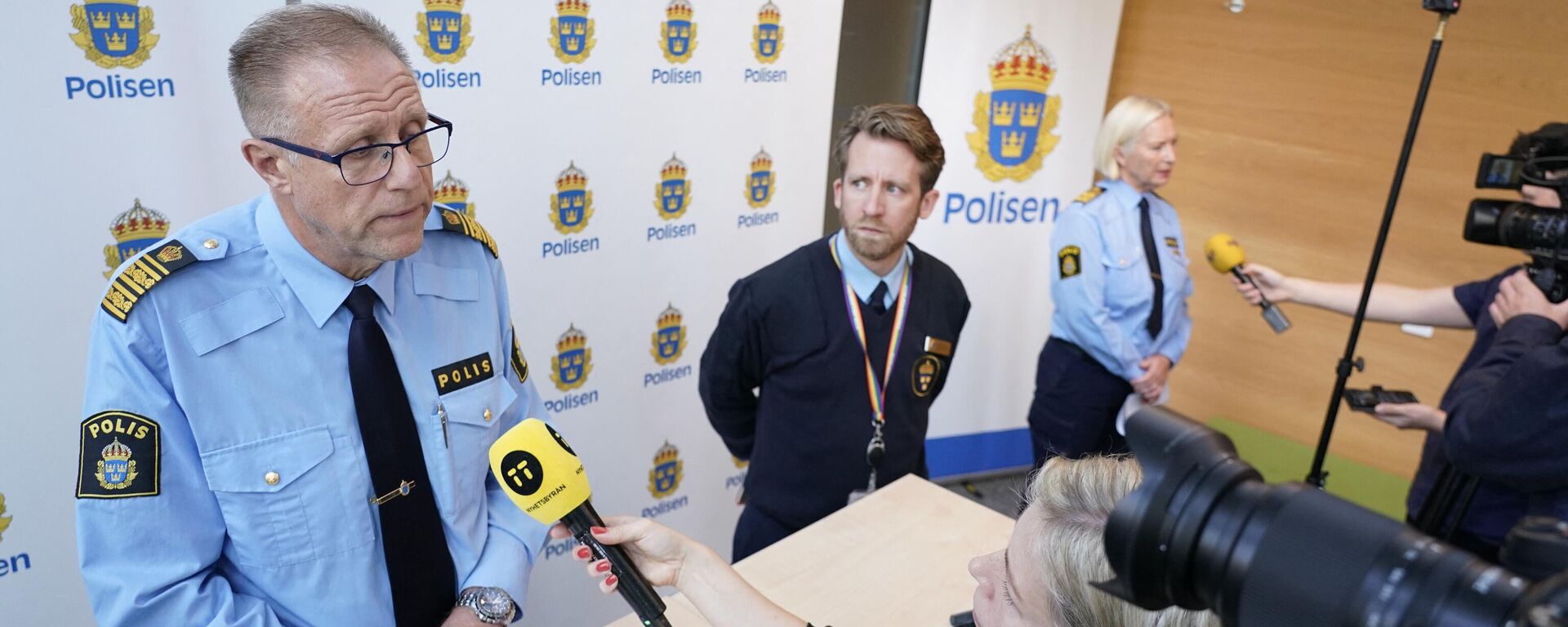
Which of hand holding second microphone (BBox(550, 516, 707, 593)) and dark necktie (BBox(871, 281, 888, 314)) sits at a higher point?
dark necktie (BBox(871, 281, 888, 314))

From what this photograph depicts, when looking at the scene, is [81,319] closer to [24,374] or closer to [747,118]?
[24,374]

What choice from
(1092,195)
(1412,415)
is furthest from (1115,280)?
(1412,415)

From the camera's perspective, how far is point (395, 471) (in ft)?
4.91

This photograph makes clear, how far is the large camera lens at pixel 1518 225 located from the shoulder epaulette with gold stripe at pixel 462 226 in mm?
2165

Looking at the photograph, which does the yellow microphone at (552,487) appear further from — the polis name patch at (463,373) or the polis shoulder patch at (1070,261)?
the polis shoulder patch at (1070,261)

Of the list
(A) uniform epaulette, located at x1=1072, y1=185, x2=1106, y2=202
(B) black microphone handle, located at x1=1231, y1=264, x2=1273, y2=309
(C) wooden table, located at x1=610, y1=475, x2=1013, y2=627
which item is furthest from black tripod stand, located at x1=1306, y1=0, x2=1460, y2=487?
(C) wooden table, located at x1=610, y1=475, x2=1013, y2=627

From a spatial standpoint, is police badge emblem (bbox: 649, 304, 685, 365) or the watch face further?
police badge emblem (bbox: 649, 304, 685, 365)

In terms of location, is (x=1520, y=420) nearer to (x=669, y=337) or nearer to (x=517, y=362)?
(x=517, y=362)

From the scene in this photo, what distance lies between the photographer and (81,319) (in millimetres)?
1921

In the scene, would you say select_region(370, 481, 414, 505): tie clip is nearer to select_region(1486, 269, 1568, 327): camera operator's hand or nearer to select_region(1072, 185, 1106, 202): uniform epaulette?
select_region(1486, 269, 1568, 327): camera operator's hand

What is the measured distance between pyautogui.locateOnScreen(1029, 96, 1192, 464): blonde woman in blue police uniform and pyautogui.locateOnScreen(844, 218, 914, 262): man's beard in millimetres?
1288

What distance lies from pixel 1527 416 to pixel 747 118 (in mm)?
2244

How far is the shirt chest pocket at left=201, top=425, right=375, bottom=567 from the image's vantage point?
137cm

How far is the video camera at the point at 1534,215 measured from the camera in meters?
2.03
